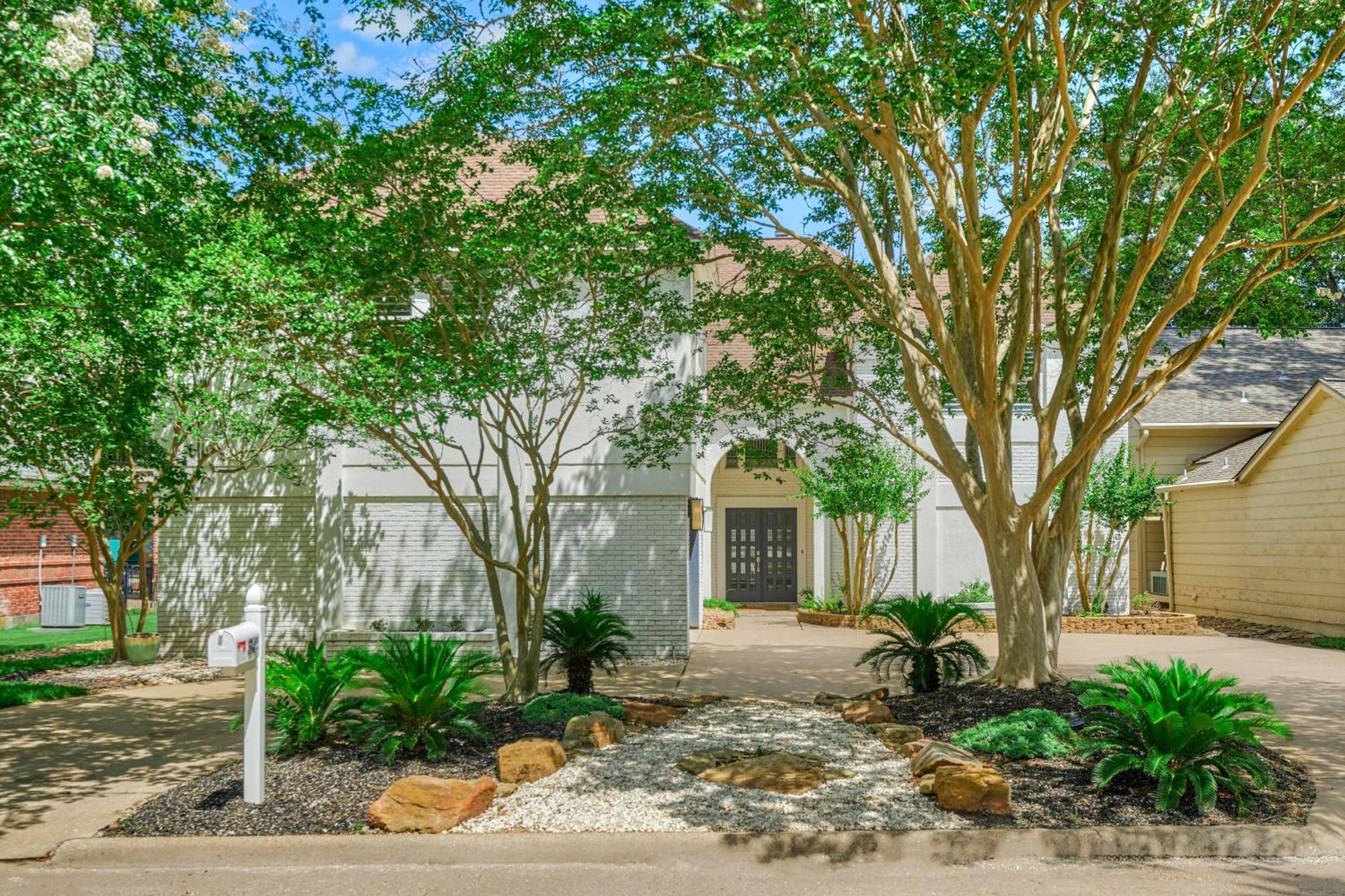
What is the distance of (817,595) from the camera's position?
22.7 metres

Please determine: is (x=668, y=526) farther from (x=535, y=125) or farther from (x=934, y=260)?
(x=535, y=125)

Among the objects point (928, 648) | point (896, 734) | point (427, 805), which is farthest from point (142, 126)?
point (928, 648)

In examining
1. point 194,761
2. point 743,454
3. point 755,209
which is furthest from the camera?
point 743,454

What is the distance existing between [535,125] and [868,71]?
4185 millimetres

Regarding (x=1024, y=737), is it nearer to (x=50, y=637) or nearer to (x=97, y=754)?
(x=97, y=754)

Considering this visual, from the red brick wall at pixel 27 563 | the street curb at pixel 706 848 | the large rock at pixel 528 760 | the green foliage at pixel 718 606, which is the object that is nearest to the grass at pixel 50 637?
the red brick wall at pixel 27 563

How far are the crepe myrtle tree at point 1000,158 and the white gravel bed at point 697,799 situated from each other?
301 cm

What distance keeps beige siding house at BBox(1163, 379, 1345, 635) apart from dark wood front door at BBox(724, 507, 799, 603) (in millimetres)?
8509

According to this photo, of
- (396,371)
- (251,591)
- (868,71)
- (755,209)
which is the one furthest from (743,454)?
(251,591)

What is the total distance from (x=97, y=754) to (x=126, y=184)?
4.69 metres

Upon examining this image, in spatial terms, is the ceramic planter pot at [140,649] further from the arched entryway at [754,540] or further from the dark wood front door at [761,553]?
the dark wood front door at [761,553]

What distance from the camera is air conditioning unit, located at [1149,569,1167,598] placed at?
22.9m

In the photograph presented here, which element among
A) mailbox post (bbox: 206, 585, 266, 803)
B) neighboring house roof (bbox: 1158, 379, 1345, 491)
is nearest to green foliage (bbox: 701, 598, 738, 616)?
neighboring house roof (bbox: 1158, 379, 1345, 491)

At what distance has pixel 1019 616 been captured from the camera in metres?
9.88
